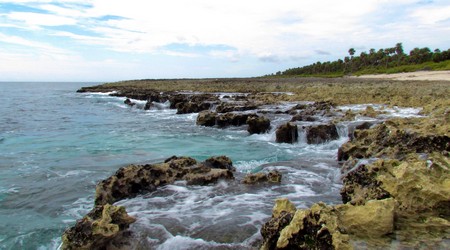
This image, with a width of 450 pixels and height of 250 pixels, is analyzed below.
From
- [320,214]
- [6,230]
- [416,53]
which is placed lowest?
[6,230]

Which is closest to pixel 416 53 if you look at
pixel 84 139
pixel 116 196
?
pixel 84 139

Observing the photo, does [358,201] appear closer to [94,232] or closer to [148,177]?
[94,232]

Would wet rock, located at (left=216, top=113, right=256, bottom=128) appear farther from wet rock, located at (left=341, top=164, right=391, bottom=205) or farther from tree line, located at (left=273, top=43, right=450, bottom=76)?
tree line, located at (left=273, top=43, right=450, bottom=76)

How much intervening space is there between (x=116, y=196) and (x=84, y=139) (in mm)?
11291

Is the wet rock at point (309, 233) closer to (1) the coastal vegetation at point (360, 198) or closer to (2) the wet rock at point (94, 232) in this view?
(1) the coastal vegetation at point (360, 198)

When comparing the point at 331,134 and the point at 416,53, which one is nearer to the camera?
the point at 331,134

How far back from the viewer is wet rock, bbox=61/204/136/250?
19.4 ft

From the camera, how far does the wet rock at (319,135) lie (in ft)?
52.1

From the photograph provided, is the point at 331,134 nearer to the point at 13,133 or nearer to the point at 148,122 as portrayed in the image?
the point at 148,122

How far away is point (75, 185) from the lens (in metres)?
10.5

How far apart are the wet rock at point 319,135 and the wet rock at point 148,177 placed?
690 centimetres

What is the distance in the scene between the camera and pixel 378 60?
102 m

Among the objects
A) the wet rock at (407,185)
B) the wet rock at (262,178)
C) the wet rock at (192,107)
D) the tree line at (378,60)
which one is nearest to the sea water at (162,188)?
the wet rock at (262,178)

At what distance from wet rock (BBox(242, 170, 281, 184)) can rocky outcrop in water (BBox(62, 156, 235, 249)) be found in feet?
1.95
